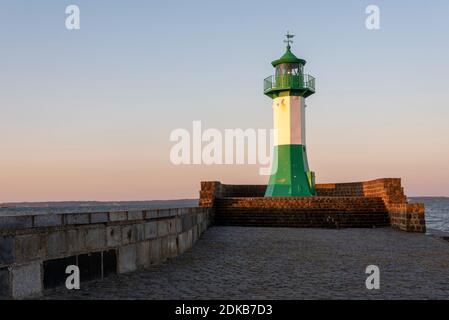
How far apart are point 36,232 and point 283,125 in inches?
961

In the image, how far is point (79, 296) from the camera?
259 inches

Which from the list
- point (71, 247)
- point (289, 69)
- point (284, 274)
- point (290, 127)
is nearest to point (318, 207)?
point (290, 127)

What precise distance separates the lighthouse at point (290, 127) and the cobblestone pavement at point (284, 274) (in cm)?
1512

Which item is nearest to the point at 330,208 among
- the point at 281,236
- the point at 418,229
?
the point at 418,229

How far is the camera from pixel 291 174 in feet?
95.5

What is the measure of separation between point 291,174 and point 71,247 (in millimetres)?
22777

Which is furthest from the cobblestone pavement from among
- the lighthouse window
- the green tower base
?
the lighthouse window

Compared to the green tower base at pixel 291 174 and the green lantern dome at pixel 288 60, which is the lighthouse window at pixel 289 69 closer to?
the green lantern dome at pixel 288 60

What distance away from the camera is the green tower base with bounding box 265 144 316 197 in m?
29.0

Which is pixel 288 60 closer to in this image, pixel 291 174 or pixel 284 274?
pixel 291 174

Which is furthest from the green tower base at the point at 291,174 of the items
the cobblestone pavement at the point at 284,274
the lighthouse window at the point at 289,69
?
the cobblestone pavement at the point at 284,274

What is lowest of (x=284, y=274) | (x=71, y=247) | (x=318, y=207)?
(x=284, y=274)

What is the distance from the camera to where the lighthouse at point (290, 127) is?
95.9 ft
